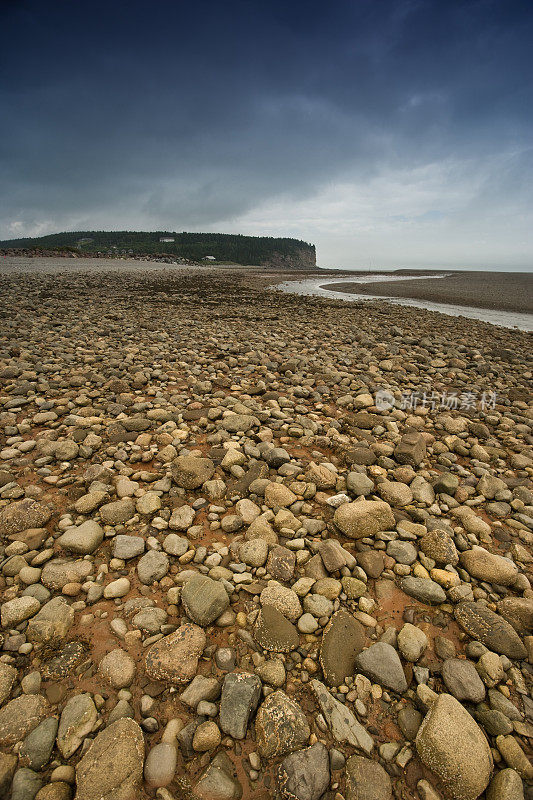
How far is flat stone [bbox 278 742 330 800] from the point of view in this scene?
1.40 metres

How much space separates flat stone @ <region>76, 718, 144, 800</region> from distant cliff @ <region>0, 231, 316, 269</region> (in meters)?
116

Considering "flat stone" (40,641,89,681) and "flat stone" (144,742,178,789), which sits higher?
"flat stone" (40,641,89,681)

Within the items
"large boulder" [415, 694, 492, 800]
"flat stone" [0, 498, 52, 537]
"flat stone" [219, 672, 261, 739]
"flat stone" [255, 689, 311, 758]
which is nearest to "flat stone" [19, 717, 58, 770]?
"flat stone" [219, 672, 261, 739]

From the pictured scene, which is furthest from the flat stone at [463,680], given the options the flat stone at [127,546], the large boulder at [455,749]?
the flat stone at [127,546]

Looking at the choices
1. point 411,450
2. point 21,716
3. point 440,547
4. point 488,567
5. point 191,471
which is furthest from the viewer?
point 411,450

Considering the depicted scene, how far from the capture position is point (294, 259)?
495ft

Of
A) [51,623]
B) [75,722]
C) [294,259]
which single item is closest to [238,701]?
[75,722]

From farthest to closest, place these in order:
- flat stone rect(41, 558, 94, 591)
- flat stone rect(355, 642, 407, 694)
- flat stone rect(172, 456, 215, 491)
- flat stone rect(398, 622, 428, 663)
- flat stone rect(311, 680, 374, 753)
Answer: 1. flat stone rect(172, 456, 215, 491)
2. flat stone rect(41, 558, 94, 591)
3. flat stone rect(398, 622, 428, 663)
4. flat stone rect(355, 642, 407, 694)
5. flat stone rect(311, 680, 374, 753)

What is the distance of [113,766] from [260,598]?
1.02 metres

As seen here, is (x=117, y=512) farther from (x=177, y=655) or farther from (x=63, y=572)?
(x=177, y=655)

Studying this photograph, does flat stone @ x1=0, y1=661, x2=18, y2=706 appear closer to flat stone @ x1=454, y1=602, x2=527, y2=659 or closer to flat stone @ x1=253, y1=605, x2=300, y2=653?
flat stone @ x1=253, y1=605, x2=300, y2=653

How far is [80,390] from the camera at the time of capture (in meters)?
5.16

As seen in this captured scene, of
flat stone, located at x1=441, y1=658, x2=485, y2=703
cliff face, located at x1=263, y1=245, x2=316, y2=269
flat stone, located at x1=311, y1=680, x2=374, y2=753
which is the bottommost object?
flat stone, located at x1=311, y1=680, x2=374, y2=753

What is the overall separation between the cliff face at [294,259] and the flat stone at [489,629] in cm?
13881
